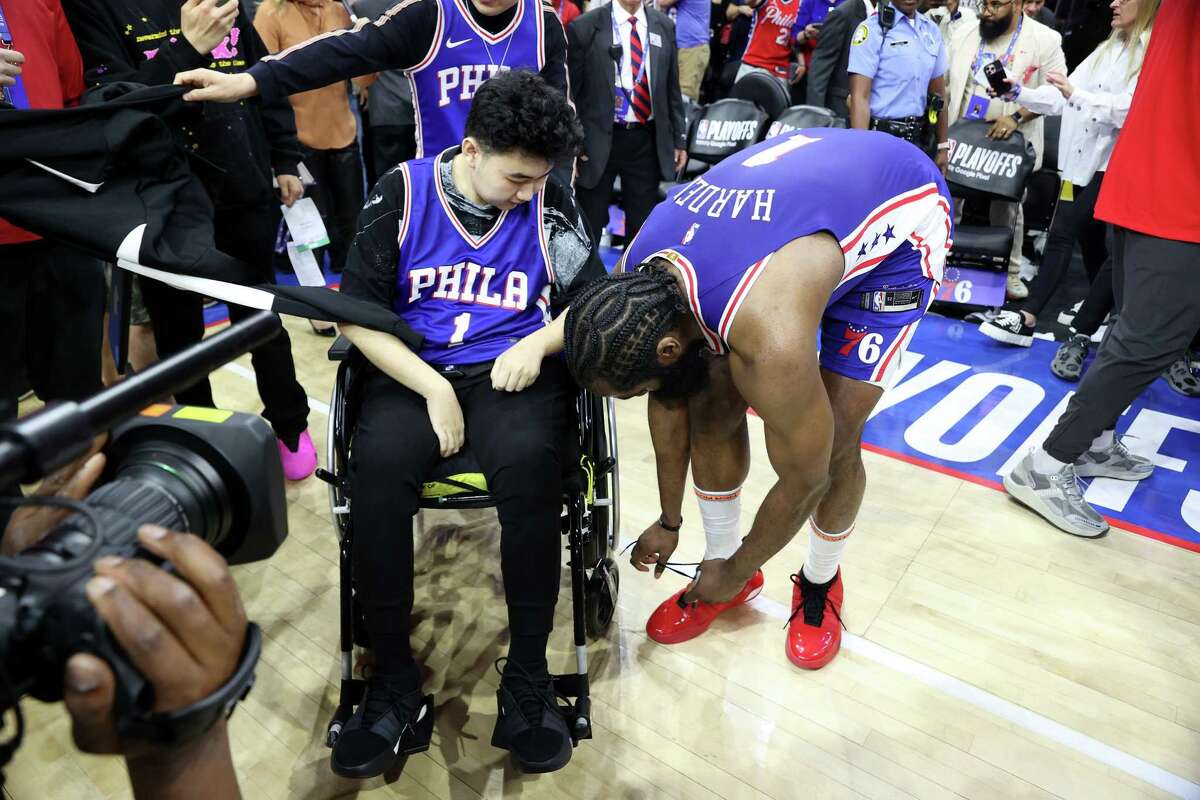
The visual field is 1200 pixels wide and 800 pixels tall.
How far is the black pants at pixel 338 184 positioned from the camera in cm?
396

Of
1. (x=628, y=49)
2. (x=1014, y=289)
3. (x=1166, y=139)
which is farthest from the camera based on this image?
(x=1014, y=289)

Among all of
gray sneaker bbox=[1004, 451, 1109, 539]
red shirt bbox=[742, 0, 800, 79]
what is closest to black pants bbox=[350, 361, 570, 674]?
gray sneaker bbox=[1004, 451, 1109, 539]

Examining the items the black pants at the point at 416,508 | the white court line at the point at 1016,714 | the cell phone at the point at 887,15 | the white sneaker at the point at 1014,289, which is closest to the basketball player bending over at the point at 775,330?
the white court line at the point at 1016,714

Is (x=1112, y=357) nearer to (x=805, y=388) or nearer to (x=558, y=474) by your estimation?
(x=805, y=388)

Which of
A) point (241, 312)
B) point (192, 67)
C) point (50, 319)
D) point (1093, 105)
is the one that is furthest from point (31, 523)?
point (1093, 105)

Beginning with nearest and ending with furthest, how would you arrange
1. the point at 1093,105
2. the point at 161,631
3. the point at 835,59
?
the point at 161,631
the point at 1093,105
the point at 835,59

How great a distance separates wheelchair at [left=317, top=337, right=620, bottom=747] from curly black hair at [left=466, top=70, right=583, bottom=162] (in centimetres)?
55

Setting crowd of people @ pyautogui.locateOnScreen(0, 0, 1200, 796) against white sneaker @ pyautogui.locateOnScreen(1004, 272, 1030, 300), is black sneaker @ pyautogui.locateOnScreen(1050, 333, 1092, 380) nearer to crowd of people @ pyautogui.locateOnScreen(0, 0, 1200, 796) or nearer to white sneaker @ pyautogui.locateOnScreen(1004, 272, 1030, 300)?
crowd of people @ pyautogui.locateOnScreen(0, 0, 1200, 796)

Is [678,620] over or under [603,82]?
under

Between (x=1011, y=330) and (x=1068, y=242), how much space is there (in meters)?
0.50

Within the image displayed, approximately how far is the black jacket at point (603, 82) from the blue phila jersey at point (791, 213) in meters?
1.99

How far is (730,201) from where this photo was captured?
1562 millimetres

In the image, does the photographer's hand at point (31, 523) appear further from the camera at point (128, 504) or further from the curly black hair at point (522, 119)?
the curly black hair at point (522, 119)

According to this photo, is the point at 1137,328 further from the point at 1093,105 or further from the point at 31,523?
the point at 31,523
